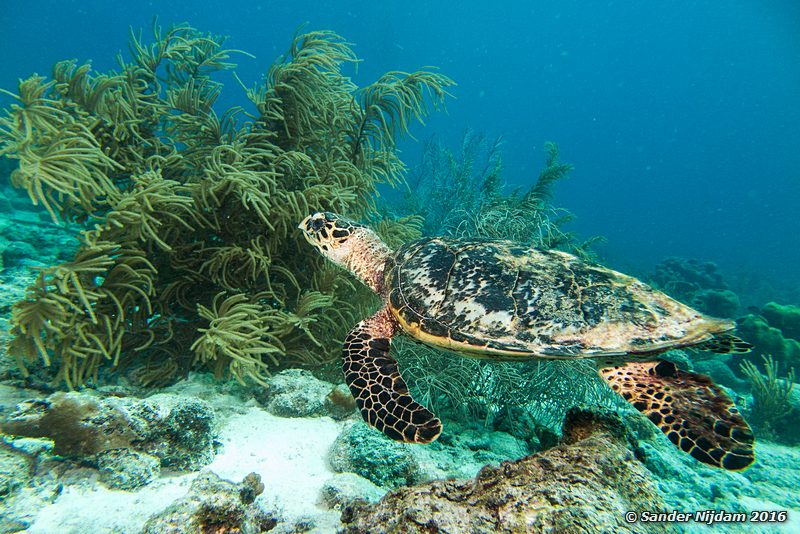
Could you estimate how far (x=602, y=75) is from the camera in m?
153

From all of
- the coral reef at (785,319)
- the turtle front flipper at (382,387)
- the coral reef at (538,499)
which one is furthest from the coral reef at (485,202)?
the coral reef at (785,319)

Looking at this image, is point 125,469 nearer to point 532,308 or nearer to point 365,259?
point 365,259

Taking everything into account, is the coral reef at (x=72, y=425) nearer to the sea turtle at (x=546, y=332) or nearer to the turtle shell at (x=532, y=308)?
the sea turtle at (x=546, y=332)

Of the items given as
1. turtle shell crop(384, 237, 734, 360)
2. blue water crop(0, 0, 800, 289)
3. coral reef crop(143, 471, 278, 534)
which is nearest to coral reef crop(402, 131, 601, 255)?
turtle shell crop(384, 237, 734, 360)

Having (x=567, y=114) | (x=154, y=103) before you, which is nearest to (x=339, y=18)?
(x=567, y=114)

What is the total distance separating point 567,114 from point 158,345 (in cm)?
17223

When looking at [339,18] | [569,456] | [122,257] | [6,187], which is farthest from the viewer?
[339,18]

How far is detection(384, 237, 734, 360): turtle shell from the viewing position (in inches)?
108

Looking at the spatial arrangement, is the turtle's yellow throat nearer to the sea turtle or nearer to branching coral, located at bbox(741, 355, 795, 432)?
the sea turtle

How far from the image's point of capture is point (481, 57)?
132 m

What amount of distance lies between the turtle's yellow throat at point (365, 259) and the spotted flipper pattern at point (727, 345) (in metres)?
3.01

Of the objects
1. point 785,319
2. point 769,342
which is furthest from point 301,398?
point 785,319

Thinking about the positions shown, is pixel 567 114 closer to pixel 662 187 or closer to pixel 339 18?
pixel 662 187

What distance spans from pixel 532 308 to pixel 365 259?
1986 mm
